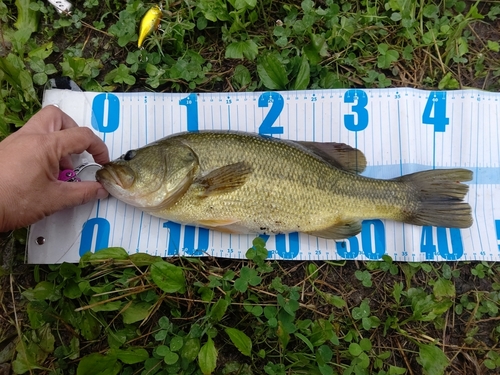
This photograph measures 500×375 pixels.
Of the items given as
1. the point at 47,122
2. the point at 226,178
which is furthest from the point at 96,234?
the point at 226,178

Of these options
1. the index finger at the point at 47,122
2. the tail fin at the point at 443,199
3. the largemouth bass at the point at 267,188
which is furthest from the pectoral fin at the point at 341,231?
the index finger at the point at 47,122

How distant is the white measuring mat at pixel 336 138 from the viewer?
2850mm

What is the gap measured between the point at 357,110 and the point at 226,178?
4.07 ft

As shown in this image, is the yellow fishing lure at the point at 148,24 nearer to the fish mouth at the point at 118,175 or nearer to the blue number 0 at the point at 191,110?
the blue number 0 at the point at 191,110

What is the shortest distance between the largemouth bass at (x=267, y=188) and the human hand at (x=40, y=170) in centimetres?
21

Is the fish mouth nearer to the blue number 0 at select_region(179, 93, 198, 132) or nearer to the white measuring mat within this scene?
the white measuring mat

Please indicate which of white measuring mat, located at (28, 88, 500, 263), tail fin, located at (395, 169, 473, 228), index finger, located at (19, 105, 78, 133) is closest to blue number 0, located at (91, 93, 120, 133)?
white measuring mat, located at (28, 88, 500, 263)

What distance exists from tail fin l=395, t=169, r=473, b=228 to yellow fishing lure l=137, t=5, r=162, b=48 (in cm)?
230

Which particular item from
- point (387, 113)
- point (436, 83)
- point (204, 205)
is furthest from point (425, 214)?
point (204, 205)

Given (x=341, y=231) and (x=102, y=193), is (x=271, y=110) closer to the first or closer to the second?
(x=341, y=231)

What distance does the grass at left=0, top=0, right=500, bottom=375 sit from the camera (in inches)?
101

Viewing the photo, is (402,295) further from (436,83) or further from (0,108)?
(0,108)

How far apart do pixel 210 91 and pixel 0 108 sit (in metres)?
1.61

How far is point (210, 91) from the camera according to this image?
3.07 m
